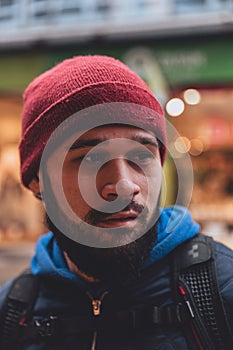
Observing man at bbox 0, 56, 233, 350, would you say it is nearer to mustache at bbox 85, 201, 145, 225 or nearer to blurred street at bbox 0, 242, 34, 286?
mustache at bbox 85, 201, 145, 225

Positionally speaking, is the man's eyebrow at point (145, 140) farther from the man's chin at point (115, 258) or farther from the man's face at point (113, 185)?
the man's chin at point (115, 258)

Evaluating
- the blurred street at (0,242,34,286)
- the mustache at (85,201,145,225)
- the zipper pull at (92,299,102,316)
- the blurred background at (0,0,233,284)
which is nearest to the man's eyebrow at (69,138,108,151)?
the mustache at (85,201,145,225)

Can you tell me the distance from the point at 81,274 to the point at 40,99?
57 centimetres

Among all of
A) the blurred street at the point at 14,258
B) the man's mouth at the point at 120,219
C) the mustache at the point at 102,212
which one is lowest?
the man's mouth at the point at 120,219

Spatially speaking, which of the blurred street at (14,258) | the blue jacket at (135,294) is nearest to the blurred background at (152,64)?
the blurred street at (14,258)

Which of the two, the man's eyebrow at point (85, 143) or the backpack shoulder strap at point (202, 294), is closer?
the backpack shoulder strap at point (202, 294)

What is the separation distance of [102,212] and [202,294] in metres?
0.36

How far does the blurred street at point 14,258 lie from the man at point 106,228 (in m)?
5.65

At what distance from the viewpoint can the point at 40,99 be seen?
169 centimetres

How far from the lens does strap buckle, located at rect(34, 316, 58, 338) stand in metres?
1.59

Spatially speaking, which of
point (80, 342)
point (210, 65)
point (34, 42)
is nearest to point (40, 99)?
point (80, 342)

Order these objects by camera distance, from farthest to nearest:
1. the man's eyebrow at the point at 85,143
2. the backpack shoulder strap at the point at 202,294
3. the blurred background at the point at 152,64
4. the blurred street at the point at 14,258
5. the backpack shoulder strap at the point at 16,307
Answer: the blurred street at the point at 14,258 < the blurred background at the point at 152,64 < the backpack shoulder strap at the point at 16,307 < the man's eyebrow at the point at 85,143 < the backpack shoulder strap at the point at 202,294

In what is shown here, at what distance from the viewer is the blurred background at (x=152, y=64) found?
716 centimetres

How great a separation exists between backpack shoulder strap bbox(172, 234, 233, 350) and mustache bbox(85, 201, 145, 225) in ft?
0.72
